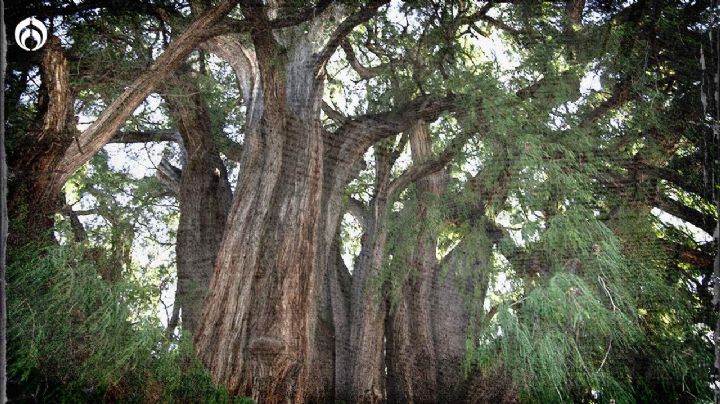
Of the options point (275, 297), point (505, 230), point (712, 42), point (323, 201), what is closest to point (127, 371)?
point (275, 297)

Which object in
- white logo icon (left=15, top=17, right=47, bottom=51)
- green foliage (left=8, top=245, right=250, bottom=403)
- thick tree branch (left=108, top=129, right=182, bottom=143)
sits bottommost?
green foliage (left=8, top=245, right=250, bottom=403)

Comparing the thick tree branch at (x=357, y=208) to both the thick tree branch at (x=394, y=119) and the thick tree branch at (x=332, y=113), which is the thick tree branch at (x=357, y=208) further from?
the thick tree branch at (x=394, y=119)

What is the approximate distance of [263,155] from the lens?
12.7ft

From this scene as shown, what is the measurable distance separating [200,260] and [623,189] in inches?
101

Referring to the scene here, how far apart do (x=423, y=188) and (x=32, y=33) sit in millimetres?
2754

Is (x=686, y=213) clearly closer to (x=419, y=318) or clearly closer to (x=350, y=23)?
(x=419, y=318)

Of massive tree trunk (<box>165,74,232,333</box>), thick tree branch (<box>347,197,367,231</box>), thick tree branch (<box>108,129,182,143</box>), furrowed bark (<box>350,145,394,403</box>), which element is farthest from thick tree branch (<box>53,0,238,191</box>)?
thick tree branch (<box>347,197,367,231</box>)

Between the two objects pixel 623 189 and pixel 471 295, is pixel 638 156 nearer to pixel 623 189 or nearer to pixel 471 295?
pixel 623 189

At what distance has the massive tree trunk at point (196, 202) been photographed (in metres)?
4.18

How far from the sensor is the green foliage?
2639mm

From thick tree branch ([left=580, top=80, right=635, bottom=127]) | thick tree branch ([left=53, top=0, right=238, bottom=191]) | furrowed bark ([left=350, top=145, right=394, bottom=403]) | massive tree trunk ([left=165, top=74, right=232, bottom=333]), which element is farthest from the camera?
furrowed bark ([left=350, top=145, right=394, bottom=403])

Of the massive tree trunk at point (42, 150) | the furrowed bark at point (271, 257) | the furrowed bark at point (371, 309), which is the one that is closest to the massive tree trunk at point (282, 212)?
the furrowed bark at point (271, 257)

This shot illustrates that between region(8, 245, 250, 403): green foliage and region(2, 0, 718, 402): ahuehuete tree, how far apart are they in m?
0.23

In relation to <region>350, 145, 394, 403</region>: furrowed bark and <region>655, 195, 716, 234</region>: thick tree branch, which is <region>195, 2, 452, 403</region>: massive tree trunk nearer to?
<region>350, 145, 394, 403</region>: furrowed bark
